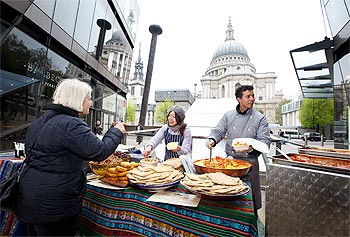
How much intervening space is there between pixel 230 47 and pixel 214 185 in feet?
229

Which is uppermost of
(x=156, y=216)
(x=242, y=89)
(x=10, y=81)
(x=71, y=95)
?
(x=10, y=81)

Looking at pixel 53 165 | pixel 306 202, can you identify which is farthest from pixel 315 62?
pixel 53 165

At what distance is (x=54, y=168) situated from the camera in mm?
1082

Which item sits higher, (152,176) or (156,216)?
(152,176)

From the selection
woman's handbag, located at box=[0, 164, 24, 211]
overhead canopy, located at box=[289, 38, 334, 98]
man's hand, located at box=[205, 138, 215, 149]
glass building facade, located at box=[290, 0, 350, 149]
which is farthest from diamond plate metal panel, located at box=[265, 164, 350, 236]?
overhead canopy, located at box=[289, 38, 334, 98]

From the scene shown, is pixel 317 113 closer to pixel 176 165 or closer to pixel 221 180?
pixel 176 165

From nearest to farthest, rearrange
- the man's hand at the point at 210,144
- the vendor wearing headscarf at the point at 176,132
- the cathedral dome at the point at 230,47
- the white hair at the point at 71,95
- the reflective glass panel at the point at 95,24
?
the white hair at the point at 71,95 < the man's hand at the point at 210,144 < the vendor wearing headscarf at the point at 176,132 < the reflective glass panel at the point at 95,24 < the cathedral dome at the point at 230,47

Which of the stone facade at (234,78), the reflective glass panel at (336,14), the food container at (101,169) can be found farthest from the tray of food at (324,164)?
the stone facade at (234,78)

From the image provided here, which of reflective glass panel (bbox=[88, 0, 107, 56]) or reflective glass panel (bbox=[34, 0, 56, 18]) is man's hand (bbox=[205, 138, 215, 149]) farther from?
reflective glass panel (bbox=[88, 0, 107, 56])

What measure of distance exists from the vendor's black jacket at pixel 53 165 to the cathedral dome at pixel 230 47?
223ft

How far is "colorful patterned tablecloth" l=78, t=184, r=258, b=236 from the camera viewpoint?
985 millimetres

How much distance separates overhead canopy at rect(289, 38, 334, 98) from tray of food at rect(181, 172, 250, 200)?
6.28m

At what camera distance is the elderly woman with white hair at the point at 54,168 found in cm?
107

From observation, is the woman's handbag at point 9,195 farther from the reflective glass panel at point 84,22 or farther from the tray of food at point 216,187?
the reflective glass panel at point 84,22
